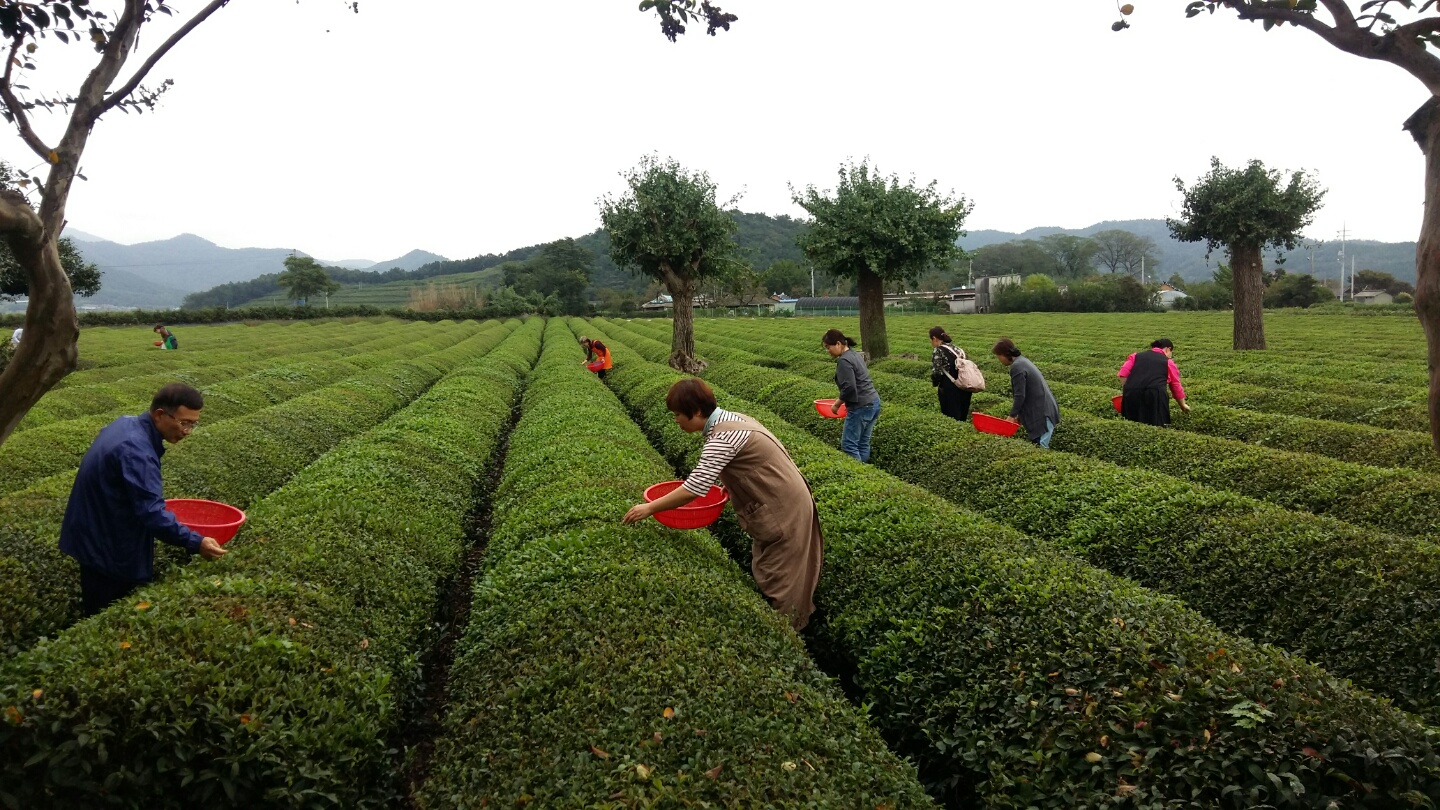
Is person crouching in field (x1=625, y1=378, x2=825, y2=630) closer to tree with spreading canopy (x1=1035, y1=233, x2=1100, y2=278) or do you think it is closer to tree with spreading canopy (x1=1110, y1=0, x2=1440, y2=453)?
tree with spreading canopy (x1=1110, y1=0, x2=1440, y2=453)

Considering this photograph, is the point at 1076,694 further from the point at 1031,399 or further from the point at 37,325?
the point at 1031,399

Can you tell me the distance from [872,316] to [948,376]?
14.7m

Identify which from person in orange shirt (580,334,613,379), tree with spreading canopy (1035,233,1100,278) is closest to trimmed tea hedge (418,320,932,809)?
person in orange shirt (580,334,613,379)

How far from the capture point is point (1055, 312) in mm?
79312

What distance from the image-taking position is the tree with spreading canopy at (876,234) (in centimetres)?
2509

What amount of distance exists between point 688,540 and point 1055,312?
8192 cm

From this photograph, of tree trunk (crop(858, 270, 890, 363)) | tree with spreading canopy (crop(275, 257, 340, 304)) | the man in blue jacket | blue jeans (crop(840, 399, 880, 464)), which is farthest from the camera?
tree with spreading canopy (crop(275, 257, 340, 304))

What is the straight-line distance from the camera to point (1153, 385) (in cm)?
1190

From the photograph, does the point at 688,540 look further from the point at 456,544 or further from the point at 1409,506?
the point at 1409,506

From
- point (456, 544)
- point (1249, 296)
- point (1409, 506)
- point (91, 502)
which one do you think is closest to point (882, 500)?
point (456, 544)

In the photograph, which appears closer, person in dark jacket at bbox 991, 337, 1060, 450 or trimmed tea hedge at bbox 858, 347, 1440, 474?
trimmed tea hedge at bbox 858, 347, 1440, 474

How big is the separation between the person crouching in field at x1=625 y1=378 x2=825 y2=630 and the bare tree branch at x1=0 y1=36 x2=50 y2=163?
385 cm

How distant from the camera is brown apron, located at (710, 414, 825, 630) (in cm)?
561

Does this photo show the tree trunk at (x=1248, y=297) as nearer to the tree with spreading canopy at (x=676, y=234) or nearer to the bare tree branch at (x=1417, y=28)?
the tree with spreading canopy at (x=676, y=234)
